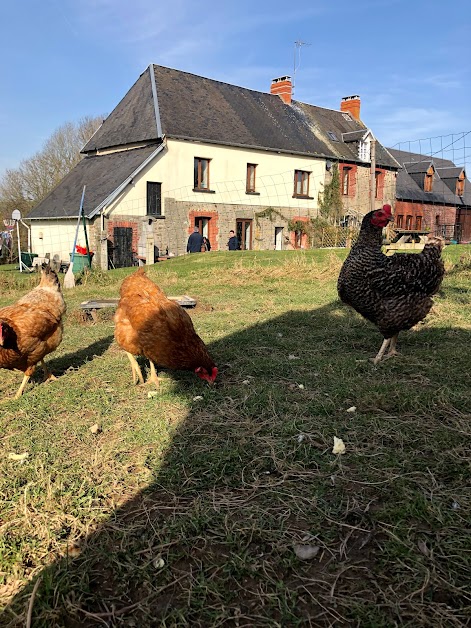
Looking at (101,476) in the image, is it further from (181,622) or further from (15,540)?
(181,622)

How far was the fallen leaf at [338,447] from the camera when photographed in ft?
9.68

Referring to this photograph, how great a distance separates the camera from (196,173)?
82.4ft

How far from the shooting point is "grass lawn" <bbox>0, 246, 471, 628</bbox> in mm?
1853

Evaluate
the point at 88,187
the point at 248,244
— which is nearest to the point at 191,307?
the point at 88,187

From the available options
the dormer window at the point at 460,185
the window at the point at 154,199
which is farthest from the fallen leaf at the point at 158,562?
the dormer window at the point at 460,185

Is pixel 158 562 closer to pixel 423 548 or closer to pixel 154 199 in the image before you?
pixel 423 548

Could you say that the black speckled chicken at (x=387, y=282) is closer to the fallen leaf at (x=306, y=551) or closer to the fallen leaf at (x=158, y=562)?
the fallen leaf at (x=306, y=551)

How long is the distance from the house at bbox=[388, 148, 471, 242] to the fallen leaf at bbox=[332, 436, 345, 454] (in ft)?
117

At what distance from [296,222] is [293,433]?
27041 mm

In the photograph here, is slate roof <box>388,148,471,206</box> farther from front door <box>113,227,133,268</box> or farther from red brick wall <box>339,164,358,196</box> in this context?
front door <box>113,227,133,268</box>

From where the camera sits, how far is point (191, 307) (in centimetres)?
850

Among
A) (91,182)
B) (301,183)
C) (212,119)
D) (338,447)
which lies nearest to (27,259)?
(91,182)

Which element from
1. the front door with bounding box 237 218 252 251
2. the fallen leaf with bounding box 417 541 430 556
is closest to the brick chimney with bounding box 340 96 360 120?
the front door with bounding box 237 218 252 251

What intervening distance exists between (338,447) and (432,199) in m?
40.7
